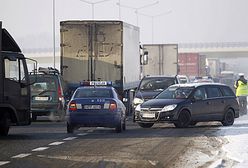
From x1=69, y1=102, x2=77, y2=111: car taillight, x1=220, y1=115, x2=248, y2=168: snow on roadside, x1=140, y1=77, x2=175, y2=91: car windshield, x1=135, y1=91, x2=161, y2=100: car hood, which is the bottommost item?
x1=220, y1=115, x2=248, y2=168: snow on roadside

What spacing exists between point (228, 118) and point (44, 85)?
7.10m

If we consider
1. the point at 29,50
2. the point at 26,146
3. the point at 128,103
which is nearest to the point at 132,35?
the point at 128,103

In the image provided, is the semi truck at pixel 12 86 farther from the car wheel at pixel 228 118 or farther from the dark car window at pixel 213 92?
the car wheel at pixel 228 118

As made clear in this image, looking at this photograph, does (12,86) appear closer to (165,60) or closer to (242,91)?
(242,91)

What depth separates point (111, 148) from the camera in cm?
1552

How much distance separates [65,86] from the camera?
2750 centimetres

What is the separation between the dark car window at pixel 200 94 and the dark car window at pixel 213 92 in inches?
7.7

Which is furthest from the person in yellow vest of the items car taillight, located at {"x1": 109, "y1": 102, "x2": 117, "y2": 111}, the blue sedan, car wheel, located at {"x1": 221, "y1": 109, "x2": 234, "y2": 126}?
car taillight, located at {"x1": 109, "y1": 102, "x2": 117, "y2": 111}

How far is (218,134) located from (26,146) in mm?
5715

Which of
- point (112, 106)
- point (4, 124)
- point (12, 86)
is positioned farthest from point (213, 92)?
point (4, 124)

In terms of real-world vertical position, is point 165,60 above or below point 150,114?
above

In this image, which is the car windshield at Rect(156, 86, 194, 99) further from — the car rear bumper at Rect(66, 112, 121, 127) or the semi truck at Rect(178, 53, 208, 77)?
the semi truck at Rect(178, 53, 208, 77)

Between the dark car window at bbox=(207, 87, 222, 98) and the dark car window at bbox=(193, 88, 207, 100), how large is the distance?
20 centimetres

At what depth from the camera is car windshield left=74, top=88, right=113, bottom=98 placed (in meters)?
20.8
